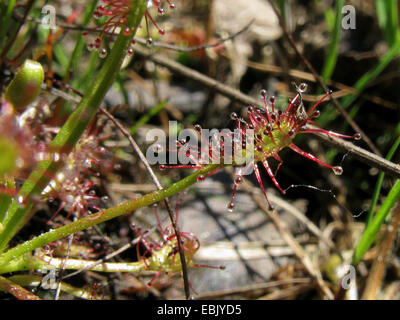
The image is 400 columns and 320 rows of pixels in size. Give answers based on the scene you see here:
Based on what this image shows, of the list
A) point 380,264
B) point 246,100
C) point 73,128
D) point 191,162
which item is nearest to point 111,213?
point 73,128

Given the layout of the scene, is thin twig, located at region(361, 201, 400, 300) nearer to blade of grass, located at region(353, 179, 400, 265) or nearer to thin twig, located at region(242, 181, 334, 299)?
thin twig, located at region(242, 181, 334, 299)

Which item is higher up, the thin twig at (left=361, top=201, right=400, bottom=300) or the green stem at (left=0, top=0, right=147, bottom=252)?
the green stem at (left=0, top=0, right=147, bottom=252)

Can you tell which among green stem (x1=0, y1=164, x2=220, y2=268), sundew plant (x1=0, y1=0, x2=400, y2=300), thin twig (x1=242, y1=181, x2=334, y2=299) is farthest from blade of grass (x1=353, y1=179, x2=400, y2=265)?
green stem (x1=0, y1=164, x2=220, y2=268)

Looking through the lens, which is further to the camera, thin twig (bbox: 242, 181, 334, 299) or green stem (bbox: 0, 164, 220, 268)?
thin twig (bbox: 242, 181, 334, 299)

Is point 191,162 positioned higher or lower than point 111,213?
higher

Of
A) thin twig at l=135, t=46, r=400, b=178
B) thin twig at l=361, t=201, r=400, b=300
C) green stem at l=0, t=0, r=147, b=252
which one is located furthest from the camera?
thin twig at l=361, t=201, r=400, b=300

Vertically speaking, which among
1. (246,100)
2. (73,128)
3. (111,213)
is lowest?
(111,213)

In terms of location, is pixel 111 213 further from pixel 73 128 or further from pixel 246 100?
pixel 246 100

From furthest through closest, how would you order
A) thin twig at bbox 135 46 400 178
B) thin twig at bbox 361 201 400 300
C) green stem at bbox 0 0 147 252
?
thin twig at bbox 361 201 400 300
thin twig at bbox 135 46 400 178
green stem at bbox 0 0 147 252
